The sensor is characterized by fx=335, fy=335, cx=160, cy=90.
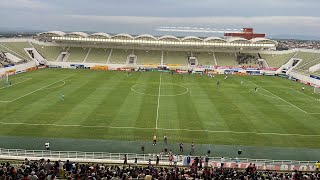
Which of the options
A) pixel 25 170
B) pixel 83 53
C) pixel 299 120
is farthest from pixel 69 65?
pixel 25 170

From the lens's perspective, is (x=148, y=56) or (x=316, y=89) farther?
(x=148, y=56)

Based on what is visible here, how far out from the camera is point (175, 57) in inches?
3494

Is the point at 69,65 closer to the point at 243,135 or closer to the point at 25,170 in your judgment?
the point at 243,135

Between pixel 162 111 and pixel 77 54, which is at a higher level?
pixel 77 54

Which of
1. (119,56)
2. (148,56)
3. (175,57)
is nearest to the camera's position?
(119,56)

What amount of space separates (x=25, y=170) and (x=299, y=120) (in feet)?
98.4

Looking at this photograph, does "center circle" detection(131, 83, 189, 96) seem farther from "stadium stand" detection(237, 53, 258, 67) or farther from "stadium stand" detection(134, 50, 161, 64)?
"stadium stand" detection(237, 53, 258, 67)

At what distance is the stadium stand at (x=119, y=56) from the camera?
8510 cm

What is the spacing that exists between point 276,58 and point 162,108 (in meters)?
56.0

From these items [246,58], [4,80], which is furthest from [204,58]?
[4,80]

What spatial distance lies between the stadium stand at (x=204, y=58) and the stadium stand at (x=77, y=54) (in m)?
29.4

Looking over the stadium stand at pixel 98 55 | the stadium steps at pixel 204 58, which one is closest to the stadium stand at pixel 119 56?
the stadium stand at pixel 98 55

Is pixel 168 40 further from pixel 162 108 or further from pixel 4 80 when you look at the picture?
pixel 162 108

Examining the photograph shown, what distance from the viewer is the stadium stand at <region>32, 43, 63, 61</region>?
8538 cm
